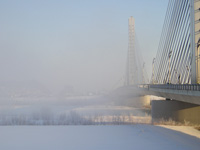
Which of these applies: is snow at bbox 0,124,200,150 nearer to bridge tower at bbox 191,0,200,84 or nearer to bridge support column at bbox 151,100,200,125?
bridge tower at bbox 191,0,200,84

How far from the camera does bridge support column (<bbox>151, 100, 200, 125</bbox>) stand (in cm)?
2032

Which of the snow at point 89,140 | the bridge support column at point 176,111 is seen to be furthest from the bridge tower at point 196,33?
the snow at point 89,140

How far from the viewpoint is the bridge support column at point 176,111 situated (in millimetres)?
20322

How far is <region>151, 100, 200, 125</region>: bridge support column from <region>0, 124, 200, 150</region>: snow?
623cm

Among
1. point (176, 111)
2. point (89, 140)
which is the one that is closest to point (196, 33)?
point (176, 111)

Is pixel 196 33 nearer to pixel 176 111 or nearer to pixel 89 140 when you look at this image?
Result: pixel 176 111

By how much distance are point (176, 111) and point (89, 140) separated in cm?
1084

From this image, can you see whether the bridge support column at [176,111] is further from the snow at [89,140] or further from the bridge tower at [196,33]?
the snow at [89,140]

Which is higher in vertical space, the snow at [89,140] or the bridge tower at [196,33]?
the bridge tower at [196,33]

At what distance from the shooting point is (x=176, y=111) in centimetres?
2138

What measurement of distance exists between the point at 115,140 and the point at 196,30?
33.8ft

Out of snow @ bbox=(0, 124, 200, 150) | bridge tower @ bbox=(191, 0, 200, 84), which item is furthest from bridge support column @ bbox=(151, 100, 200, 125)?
snow @ bbox=(0, 124, 200, 150)

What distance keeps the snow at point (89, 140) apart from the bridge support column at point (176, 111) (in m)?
6.23

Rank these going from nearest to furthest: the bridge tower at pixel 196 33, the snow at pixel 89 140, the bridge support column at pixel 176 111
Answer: the snow at pixel 89 140 → the bridge tower at pixel 196 33 → the bridge support column at pixel 176 111
